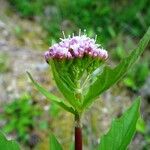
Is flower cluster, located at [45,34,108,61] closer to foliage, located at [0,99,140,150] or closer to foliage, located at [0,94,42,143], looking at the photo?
foliage, located at [0,99,140,150]

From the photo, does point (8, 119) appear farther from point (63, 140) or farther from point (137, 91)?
point (137, 91)

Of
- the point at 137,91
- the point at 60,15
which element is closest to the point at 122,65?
the point at 137,91

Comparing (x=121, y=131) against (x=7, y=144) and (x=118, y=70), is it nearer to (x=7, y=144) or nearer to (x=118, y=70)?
(x=118, y=70)

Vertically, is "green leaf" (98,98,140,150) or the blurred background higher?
"green leaf" (98,98,140,150)

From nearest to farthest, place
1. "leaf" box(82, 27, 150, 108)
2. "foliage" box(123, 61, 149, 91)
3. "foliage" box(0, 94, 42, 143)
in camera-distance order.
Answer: "leaf" box(82, 27, 150, 108), "foliage" box(0, 94, 42, 143), "foliage" box(123, 61, 149, 91)

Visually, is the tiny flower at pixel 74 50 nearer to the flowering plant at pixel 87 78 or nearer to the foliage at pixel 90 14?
the flowering plant at pixel 87 78

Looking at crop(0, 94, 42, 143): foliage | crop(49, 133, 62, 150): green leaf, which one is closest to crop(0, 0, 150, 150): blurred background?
crop(0, 94, 42, 143): foliage
